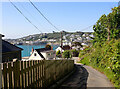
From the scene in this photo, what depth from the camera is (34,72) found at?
4.69 meters

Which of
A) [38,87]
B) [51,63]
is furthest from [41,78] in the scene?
[51,63]

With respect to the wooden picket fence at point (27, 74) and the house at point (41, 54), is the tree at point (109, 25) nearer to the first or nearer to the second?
the wooden picket fence at point (27, 74)

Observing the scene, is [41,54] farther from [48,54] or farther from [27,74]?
[27,74]

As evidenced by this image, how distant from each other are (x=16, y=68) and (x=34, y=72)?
112 cm

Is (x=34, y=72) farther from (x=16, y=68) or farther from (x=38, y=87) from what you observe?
(x=16, y=68)

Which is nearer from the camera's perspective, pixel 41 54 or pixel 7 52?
pixel 7 52

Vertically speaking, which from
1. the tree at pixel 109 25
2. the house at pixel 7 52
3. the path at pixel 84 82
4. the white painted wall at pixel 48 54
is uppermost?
Result: the tree at pixel 109 25

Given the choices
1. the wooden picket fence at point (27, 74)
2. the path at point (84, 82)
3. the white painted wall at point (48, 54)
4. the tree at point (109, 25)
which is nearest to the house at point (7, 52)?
the path at point (84, 82)

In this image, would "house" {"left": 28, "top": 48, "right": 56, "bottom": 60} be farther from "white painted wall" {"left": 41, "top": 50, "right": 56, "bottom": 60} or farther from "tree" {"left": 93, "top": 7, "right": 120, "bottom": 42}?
"tree" {"left": 93, "top": 7, "right": 120, "bottom": 42}

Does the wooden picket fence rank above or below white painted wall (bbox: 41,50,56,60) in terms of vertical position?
above

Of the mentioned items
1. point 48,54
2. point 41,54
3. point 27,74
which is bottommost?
point 48,54

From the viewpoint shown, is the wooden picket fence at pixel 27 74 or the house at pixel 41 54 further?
the house at pixel 41 54

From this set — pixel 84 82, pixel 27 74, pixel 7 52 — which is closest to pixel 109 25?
pixel 7 52

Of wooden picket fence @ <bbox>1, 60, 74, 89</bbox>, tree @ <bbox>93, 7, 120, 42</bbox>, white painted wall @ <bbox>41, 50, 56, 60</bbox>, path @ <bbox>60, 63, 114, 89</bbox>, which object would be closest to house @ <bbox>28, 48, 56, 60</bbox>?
white painted wall @ <bbox>41, 50, 56, 60</bbox>
